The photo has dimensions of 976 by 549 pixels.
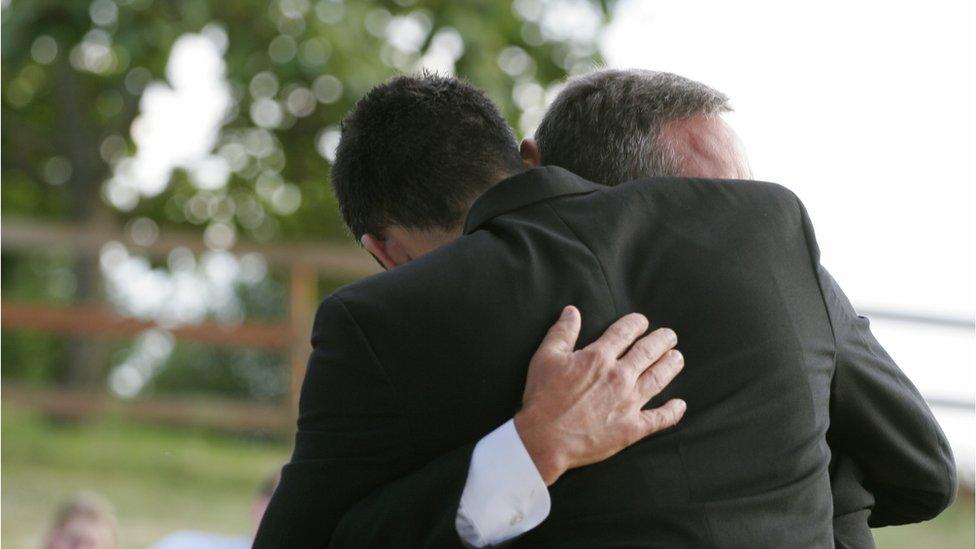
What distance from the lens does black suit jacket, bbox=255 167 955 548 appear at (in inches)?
73.3

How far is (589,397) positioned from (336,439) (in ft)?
1.22

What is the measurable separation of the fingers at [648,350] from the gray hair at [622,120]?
35 centimetres

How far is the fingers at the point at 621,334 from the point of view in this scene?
6.11ft

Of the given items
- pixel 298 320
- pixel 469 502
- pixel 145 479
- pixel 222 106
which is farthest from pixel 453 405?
pixel 222 106

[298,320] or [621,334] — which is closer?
[621,334]

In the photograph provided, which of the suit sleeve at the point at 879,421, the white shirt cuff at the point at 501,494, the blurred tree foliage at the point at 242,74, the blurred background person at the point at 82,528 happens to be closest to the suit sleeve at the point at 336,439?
the white shirt cuff at the point at 501,494

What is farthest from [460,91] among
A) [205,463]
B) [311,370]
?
[205,463]

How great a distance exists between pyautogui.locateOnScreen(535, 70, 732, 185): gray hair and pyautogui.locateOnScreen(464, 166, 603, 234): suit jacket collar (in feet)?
0.49

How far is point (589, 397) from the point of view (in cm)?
186

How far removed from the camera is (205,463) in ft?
32.3

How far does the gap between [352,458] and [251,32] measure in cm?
619

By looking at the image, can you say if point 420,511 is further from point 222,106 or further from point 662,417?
point 222,106

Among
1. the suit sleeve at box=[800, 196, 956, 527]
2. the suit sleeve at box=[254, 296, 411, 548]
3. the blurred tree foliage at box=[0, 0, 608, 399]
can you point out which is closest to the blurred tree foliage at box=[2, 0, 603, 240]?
the blurred tree foliage at box=[0, 0, 608, 399]

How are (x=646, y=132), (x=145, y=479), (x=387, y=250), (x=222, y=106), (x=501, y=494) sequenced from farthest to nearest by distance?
(x=222, y=106) < (x=145, y=479) < (x=387, y=250) < (x=646, y=132) < (x=501, y=494)
